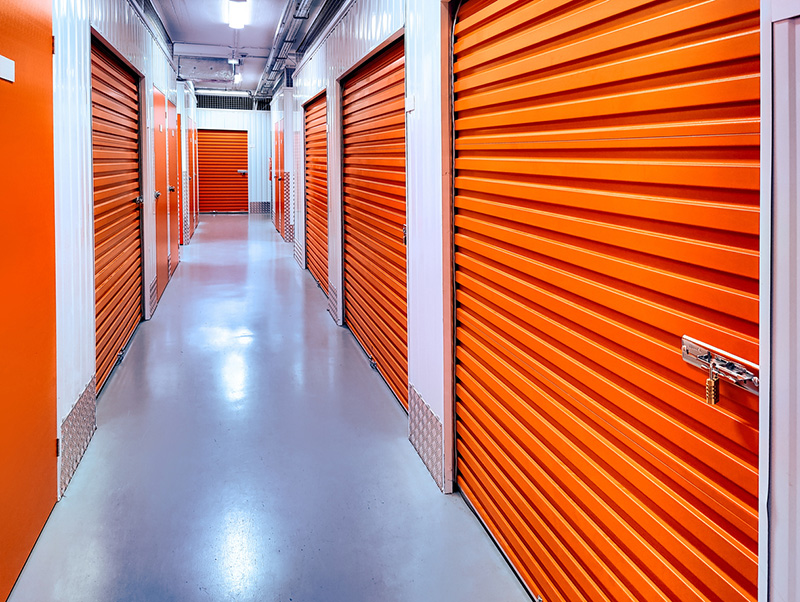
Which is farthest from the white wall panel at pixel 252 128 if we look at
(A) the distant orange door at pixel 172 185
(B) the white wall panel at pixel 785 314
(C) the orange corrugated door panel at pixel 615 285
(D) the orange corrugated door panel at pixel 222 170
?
(B) the white wall panel at pixel 785 314

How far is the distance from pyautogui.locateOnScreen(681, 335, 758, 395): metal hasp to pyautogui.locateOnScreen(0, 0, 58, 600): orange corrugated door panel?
207 cm

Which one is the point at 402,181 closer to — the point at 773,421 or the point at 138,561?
the point at 138,561

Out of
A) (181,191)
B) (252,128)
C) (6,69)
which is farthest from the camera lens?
(252,128)

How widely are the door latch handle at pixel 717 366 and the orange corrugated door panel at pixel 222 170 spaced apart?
18935 millimetres

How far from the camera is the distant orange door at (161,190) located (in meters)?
7.05

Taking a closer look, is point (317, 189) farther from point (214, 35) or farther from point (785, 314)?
point (785, 314)

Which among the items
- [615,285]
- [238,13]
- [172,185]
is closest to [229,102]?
[238,13]

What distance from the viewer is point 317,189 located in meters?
8.07

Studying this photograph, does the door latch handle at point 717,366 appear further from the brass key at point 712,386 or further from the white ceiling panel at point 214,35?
the white ceiling panel at point 214,35

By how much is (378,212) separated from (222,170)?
15679 mm

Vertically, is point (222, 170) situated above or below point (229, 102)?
below

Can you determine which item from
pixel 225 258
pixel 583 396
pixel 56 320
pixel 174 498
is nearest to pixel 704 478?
pixel 583 396

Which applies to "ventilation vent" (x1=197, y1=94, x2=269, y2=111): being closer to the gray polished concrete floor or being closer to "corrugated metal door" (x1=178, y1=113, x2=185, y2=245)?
"corrugated metal door" (x1=178, y1=113, x2=185, y2=245)

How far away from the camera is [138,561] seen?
8.12 feet
